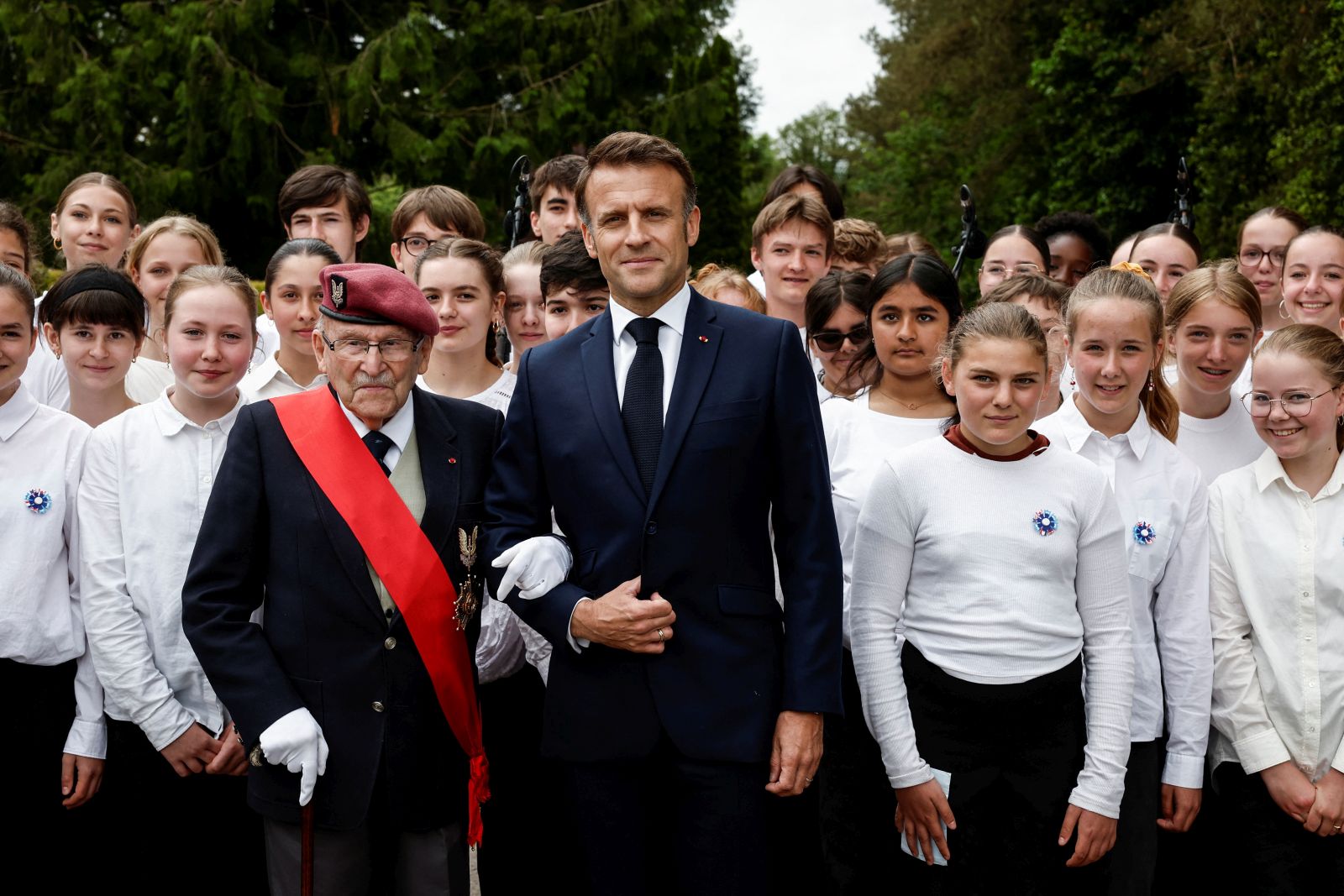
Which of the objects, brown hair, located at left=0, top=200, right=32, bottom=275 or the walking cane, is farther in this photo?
brown hair, located at left=0, top=200, right=32, bottom=275

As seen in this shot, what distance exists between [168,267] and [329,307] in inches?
93.1

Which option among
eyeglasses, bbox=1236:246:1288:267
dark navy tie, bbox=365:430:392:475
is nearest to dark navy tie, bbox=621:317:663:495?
dark navy tie, bbox=365:430:392:475

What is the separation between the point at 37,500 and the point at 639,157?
6.79 feet

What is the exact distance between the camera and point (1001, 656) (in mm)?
3514

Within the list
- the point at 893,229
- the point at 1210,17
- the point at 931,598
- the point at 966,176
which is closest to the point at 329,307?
the point at 931,598

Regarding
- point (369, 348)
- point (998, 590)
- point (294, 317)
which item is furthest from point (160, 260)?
point (998, 590)

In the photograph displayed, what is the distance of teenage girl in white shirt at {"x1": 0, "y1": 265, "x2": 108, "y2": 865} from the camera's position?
3818 millimetres

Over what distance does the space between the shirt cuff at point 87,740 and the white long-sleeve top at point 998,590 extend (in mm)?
2192

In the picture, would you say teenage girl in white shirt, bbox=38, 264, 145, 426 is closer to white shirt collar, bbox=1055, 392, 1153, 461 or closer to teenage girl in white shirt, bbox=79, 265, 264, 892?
teenage girl in white shirt, bbox=79, 265, 264, 892

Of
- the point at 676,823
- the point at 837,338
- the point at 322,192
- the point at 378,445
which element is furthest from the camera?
the point at 322,192

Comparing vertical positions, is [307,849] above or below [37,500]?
below

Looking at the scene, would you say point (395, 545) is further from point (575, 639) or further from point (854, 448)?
point (854, 448)

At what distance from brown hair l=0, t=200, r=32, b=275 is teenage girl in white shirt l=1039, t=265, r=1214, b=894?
4.27 m

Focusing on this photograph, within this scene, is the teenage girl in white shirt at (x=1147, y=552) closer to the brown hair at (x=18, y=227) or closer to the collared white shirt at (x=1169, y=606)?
the collared white shirt at (x=1169, y=606)
